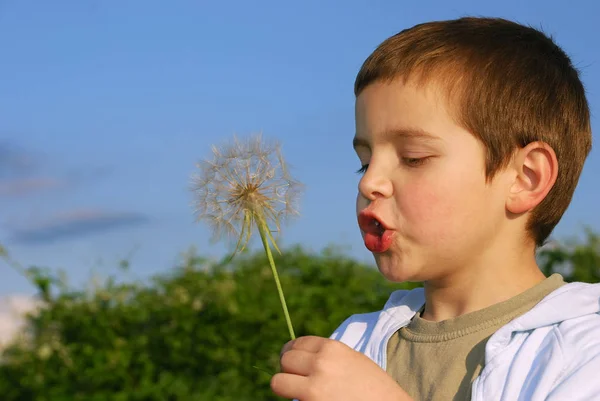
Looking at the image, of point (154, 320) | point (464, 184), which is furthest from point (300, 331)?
point (464, 184)

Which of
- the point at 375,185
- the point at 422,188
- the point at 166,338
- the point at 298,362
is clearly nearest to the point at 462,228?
the point at 422,188

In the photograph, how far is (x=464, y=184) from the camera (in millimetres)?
2217

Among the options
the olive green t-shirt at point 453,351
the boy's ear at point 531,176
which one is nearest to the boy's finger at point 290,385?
the olive green t-shirt at point 453,351

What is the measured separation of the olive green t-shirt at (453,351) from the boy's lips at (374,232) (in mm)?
316

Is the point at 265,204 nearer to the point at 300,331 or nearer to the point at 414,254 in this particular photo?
the point at 414,254

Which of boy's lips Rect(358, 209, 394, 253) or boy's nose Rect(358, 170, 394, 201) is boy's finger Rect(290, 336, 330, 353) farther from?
boy's nose Rect(358, 170, 394, 201)

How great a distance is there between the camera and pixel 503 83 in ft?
7.91

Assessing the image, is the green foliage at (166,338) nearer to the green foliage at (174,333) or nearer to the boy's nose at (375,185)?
the green foliage at (174,333)

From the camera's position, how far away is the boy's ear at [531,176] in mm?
2322

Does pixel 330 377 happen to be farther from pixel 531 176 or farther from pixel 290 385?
pixel 531 176

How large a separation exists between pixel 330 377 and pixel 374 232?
1.46 feet

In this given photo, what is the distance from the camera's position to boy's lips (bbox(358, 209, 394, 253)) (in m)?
2.26

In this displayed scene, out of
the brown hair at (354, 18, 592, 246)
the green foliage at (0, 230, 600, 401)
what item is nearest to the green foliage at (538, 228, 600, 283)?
the green foliage at (0, 230, 600, 401)

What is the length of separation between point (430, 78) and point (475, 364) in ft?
2.69
